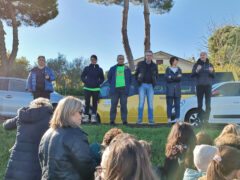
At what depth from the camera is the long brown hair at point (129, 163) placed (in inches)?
79.6

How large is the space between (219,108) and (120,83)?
3.83 m

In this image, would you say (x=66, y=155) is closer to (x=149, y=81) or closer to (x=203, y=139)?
(x=203, y=139)

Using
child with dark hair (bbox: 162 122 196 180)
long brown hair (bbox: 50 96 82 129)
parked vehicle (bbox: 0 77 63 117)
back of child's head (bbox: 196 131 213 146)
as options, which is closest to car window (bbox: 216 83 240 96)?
parked vehicle (bbox: 0 77 63 117)

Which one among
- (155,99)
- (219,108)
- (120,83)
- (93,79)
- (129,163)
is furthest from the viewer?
(155,99)

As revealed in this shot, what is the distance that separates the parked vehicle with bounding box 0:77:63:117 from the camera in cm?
1095

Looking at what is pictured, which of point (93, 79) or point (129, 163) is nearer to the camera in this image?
point (129, 163)

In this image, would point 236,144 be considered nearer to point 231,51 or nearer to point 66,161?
point 66,161

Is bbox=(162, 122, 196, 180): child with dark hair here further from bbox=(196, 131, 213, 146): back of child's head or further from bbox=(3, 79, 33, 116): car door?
bbox=(3, 79, 33, 116): car door

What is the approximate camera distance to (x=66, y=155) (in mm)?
2893

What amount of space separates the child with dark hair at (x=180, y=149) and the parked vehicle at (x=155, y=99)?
20.7 ft

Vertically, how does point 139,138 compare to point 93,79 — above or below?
below

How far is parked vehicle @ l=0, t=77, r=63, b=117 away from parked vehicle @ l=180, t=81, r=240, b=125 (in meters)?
4.89

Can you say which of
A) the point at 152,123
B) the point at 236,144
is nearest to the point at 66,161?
the point at 236,144

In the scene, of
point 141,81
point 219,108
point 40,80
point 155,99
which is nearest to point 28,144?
point 40,80
